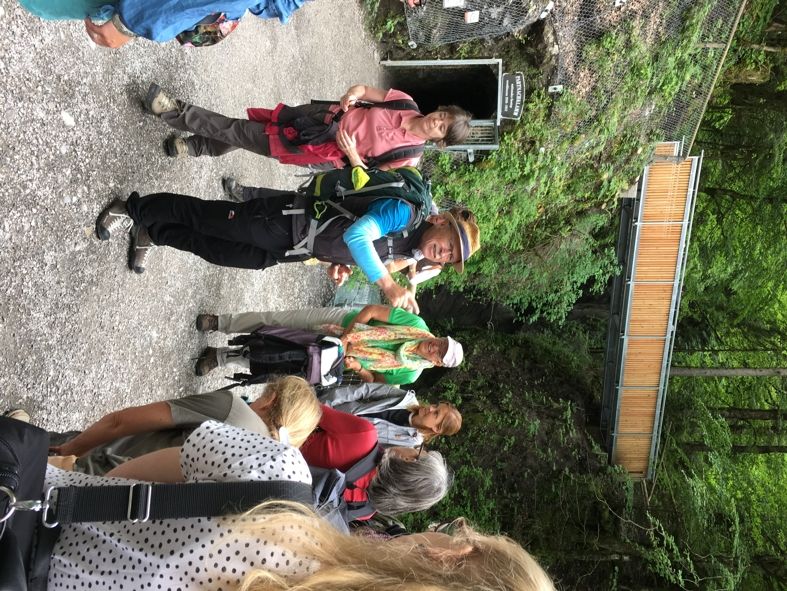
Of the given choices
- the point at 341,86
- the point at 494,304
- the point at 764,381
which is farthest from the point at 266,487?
the point at 764,381

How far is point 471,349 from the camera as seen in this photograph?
12.9m

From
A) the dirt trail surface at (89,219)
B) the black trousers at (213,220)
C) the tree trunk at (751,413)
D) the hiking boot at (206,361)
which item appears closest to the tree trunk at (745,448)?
the tree trunk at (751,413)

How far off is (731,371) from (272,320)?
32.4ft

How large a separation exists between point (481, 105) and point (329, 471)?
936 centimetres

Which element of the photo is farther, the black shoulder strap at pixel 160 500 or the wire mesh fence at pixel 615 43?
the wire mesh fence at pixel 615 43

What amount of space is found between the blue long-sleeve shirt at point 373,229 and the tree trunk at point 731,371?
10.1m

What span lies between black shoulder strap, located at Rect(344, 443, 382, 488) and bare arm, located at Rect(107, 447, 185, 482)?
1577 millimetres

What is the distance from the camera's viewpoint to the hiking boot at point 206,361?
573 cm

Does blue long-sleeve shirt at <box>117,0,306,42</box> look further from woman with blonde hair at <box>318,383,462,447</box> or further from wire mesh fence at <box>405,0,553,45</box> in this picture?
wire mesh fence at <box>405,0,553,45</box>

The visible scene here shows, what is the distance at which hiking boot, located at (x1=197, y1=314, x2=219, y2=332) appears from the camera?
5.71 metres

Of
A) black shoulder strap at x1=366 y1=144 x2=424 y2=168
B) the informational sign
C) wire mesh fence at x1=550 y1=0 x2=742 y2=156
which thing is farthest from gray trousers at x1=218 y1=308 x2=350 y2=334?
wire mesh fence at x1=550 y1=0 x2=742 y2=156

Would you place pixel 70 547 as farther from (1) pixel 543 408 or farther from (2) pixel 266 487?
(1) pixel 543 408

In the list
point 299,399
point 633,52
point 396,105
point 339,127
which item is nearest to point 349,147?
point 339,127

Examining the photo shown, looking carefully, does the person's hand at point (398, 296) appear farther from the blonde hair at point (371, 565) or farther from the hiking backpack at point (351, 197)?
the blonde hair at point (371, 565)
